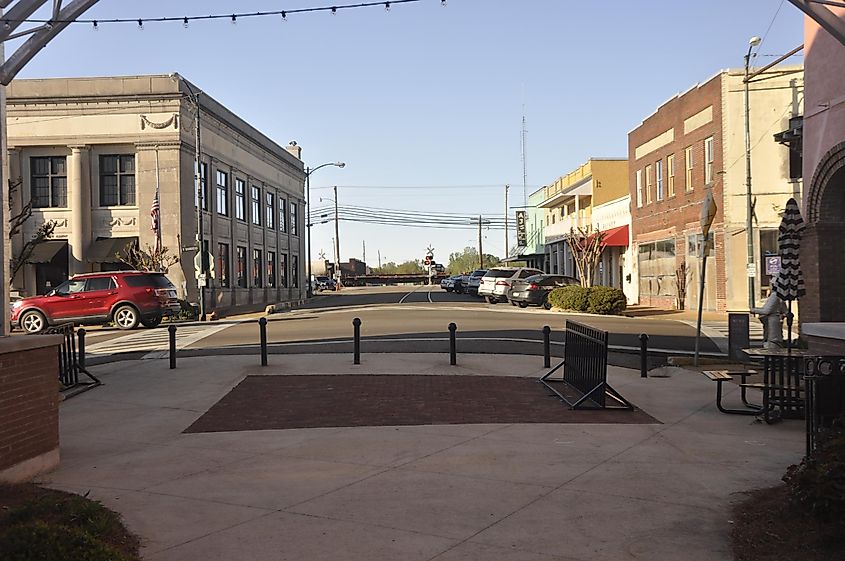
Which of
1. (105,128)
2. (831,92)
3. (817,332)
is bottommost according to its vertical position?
(817,332)

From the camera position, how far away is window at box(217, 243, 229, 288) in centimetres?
4147

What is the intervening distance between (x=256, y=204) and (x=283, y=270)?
838 cm

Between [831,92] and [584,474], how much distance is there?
39.9 ft

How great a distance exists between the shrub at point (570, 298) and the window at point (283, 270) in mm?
25176

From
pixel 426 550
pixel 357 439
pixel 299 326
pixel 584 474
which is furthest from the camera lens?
pixel 299 326

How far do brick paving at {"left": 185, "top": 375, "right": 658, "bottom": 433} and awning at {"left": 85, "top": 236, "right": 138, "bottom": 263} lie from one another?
2487 cm

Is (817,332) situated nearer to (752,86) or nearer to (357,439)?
(357,439)

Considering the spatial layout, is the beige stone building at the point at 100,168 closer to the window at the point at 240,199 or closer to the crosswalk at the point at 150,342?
the window at the point at 240,199

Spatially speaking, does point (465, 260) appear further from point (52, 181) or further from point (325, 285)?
point (52, 181)

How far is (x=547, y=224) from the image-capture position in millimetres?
66438

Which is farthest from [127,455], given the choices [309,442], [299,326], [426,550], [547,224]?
[547,224]

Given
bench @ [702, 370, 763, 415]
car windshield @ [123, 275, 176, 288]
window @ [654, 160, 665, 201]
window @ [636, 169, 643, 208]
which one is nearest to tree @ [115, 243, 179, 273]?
car windshield @ [123, 275, 176, 288]

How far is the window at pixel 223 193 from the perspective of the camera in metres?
41.9

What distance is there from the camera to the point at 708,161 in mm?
33625
